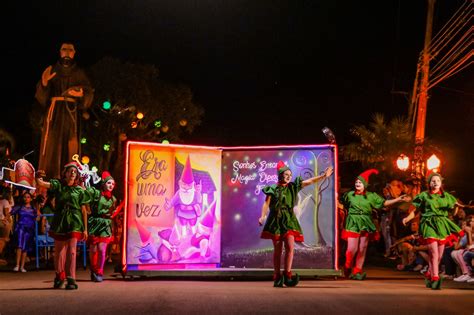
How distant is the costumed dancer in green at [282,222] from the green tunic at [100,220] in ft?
10.3

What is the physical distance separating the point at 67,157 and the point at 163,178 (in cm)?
621

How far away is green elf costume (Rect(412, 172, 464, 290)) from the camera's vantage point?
12750 mm

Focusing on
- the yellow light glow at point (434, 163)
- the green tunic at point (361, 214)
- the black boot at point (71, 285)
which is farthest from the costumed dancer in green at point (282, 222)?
the yellow light glow at point (434, 163)

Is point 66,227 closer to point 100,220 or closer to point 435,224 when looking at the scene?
point 100,220

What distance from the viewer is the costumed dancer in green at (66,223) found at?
11961mm

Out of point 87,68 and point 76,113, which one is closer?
point 76,113

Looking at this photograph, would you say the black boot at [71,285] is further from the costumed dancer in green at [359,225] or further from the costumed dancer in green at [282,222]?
the costumed dancer in green at [359,225]

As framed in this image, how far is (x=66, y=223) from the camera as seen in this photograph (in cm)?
1206

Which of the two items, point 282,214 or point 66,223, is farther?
point 282,214

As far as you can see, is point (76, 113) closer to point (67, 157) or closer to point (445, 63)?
point (67, 157)

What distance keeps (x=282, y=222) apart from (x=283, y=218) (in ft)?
0.24

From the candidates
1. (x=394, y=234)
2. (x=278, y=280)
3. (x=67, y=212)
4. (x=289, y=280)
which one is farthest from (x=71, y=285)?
(x=394, y=234)

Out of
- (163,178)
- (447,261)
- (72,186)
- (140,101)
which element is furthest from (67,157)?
(140,101)

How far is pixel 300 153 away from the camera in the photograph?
14492mm
